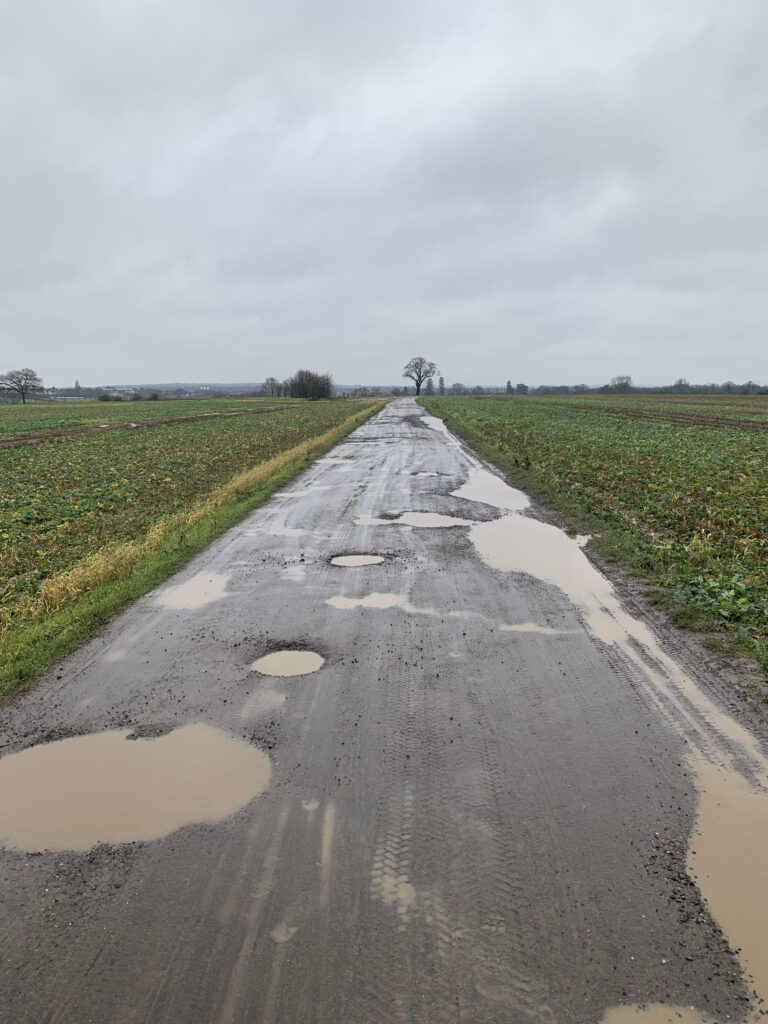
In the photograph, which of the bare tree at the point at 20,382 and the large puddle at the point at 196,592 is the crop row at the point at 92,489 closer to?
the large puddle at the point at 196,592

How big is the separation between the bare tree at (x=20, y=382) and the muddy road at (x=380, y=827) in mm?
145812

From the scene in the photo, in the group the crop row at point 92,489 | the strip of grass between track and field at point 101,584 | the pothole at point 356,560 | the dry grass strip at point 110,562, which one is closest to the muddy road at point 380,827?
the strip of grass between track and field at point 101,584

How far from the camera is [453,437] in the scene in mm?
31812

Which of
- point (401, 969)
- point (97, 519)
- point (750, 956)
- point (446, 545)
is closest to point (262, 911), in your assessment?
point (401, 969)

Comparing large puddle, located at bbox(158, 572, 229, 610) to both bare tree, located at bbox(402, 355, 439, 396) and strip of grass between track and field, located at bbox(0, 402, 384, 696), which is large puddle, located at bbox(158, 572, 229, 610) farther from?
bare tree, located at bbox(402, 355, 439, 396)

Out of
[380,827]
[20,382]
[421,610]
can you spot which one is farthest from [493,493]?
[20,382]

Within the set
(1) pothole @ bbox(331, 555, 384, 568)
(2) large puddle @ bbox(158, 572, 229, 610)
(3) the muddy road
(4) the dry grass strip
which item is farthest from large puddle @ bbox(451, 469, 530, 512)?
(2) large puddle @ bbox(158, 572, 229, 610)

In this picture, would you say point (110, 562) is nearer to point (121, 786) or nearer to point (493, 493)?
point (121, 786)

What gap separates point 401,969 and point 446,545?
7.82 meters

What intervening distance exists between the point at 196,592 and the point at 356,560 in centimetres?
267

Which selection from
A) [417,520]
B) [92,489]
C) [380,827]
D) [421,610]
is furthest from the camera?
[92,489]

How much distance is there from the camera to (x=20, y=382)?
127 meters

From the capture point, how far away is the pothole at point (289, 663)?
5742 mm

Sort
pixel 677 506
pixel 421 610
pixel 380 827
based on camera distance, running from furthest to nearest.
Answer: pixel 677 506, pixel 421 610, pixel 380 827
